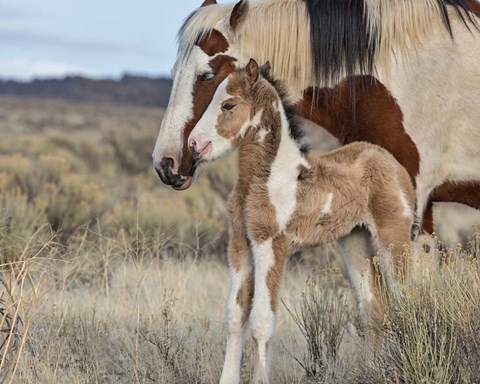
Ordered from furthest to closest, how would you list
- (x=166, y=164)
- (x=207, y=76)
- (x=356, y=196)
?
(x=207, y=76), (x=166, y=164), (x=356, y=196)

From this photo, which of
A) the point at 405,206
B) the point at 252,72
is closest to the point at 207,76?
the point at 252,72

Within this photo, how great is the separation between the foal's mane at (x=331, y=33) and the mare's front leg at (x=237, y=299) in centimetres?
145

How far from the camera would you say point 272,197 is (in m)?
4.85

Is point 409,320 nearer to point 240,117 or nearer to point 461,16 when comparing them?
point 240,117

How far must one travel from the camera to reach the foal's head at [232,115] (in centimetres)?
491

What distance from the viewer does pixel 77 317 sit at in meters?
6.63

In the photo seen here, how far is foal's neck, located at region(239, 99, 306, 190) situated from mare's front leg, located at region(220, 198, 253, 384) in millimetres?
290

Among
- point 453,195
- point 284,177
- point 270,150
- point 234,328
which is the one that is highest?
point 270,150

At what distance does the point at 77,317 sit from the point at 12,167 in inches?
265

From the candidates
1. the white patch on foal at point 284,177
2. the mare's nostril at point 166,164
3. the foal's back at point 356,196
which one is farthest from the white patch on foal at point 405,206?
the mare's nostril at point 166,164

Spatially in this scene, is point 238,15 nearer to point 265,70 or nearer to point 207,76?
point 207,76

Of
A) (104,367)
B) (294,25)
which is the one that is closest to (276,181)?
(294,25)

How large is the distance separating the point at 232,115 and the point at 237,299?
1.03m

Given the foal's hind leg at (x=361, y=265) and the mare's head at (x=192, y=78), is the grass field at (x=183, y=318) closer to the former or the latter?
the foal's hind leg at (x=361, y=265)
